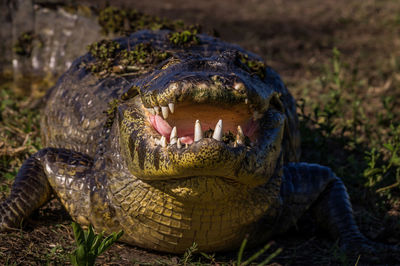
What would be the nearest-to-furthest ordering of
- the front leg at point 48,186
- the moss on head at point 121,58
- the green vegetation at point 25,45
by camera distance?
the front leg at point 48,186
the moss on head at point 121,58
the green vegetation at point 25,45

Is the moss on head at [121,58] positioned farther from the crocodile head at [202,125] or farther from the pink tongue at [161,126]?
the pink tongue at [161,126]

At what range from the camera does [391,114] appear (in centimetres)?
502

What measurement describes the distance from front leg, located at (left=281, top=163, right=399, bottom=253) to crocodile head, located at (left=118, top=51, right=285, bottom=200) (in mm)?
659

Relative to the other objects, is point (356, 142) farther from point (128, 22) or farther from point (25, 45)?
point (25, 45)

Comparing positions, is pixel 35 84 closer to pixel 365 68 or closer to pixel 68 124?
pixel 68 124

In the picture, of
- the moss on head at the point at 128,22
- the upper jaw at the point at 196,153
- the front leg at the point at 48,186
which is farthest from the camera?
the moss on head at the point at 128,22

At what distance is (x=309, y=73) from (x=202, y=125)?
4.41 meters

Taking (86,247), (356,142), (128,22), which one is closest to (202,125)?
(86,247)

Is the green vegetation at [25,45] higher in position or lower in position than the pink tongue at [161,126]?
lower

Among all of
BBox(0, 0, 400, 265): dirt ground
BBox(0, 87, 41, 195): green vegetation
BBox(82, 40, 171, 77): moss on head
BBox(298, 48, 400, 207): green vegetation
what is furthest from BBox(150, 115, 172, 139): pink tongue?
BBox(298, 48, 400, 207): green vegetation

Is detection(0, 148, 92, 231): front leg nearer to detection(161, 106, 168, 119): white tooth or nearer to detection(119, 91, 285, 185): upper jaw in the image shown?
detection(119, 91, 285, 185): upper jaw

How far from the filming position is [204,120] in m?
2.34

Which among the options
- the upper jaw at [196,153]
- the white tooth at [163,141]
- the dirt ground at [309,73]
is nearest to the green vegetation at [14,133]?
the dirt ground at [309,73]

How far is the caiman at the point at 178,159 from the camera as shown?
2.14 meters
